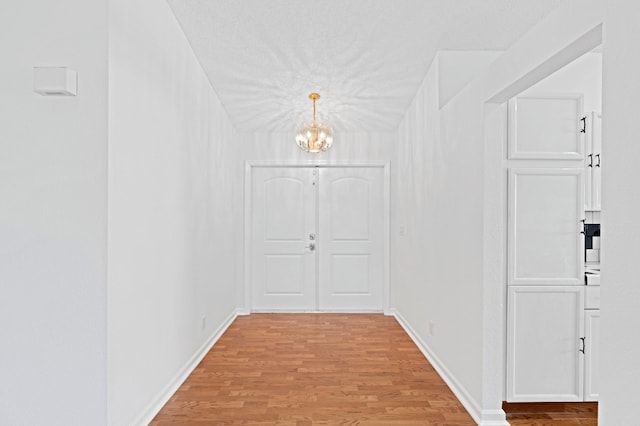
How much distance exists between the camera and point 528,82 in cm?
271

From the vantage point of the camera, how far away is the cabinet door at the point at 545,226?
3258 millimetres

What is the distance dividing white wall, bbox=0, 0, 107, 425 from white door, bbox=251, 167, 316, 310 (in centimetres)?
455

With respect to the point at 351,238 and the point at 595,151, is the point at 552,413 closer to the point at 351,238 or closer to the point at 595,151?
the point at 595,151

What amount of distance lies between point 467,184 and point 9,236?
2.85 meters

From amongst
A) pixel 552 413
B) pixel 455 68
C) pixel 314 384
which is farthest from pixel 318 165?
pixel 552 413

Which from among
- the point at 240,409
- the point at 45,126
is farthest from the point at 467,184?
the point at 45,126

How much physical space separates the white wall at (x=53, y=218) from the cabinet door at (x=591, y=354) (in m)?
2.90

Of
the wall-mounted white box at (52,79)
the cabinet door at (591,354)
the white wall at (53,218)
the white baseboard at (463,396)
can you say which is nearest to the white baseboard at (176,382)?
the white wall at (53,218)

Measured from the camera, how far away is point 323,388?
3842 millimetres

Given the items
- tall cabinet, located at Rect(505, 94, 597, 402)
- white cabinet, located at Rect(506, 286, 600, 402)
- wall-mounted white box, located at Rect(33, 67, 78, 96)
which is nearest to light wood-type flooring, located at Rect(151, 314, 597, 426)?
white cabinet, located at Rect(506, 286, 600, 402)

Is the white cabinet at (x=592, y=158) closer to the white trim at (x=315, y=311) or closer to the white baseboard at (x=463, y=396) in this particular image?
the white baseboard at (x=463, y=396)

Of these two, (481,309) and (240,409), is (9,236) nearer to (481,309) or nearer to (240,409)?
(240,409)

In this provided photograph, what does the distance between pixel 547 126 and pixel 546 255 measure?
849 mm

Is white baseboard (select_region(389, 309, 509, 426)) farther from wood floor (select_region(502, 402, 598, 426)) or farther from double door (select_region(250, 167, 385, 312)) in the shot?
double door (select_region(250, 167, 385, 312))
